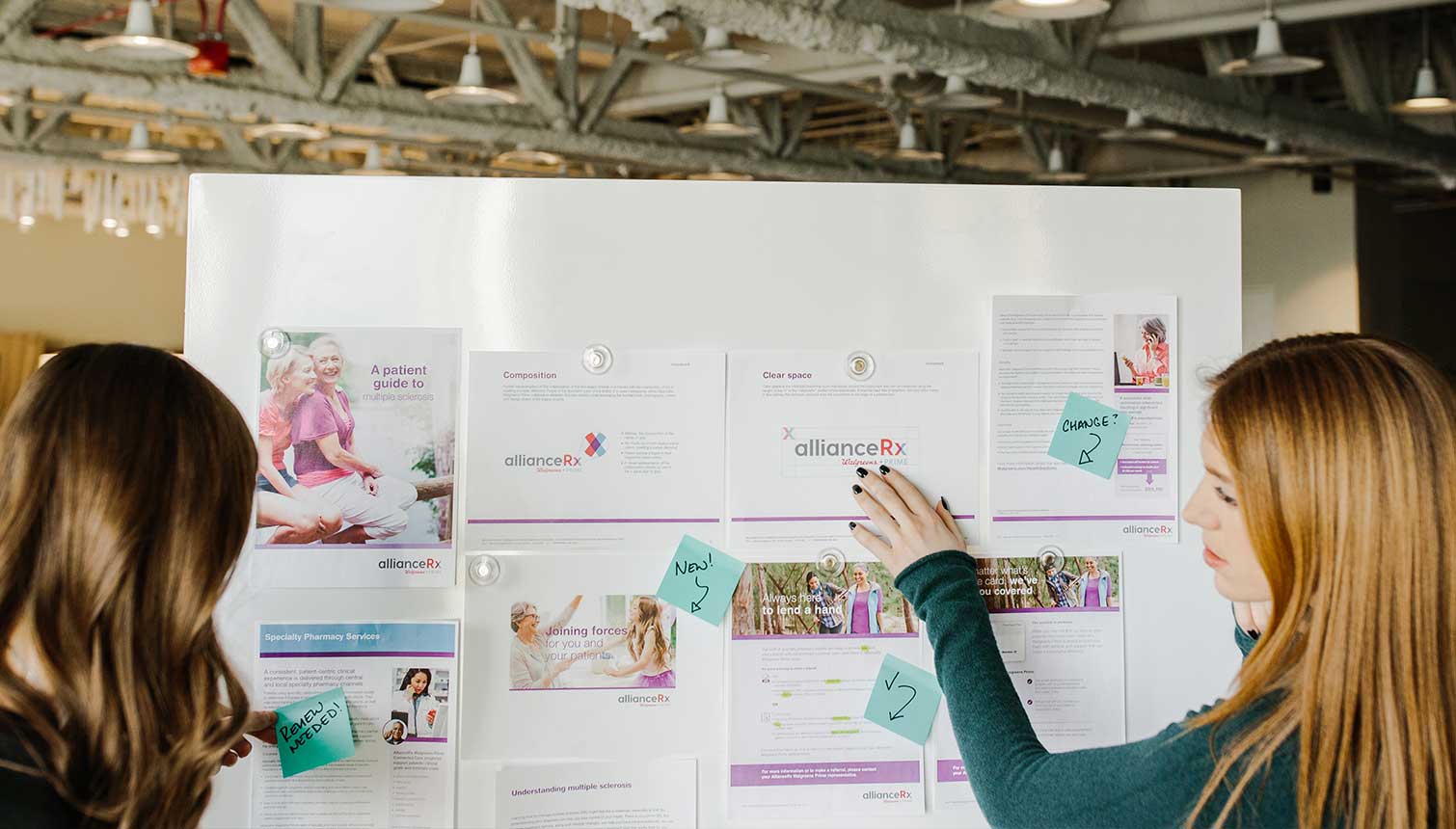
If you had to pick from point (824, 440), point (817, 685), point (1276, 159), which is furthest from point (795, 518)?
point (1276, 159)

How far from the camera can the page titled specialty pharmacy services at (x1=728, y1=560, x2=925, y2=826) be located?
1.85m

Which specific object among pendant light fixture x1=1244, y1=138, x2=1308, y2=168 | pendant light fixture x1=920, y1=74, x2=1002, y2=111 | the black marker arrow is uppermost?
pendant light fixture x1=1244, y1=138, x2=1308, y2=168

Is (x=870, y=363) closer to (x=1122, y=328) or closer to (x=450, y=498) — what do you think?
(x=1122, y=328)

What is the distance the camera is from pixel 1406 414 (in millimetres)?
1371

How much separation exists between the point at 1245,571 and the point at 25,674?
1.27m

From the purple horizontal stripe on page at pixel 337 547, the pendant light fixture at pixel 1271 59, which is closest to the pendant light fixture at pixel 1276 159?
the pendant light fixture at pixel 1271 59

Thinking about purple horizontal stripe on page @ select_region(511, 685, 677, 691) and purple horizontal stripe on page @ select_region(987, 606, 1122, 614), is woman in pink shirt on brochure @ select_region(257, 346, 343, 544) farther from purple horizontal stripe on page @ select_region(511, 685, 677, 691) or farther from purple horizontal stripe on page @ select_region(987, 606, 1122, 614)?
purple horizontal stripe on page @ select_region(987, 606, 1122, 614)

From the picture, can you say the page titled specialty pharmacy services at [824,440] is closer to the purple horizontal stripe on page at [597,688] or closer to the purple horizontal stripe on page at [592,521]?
the purple horizontal stripe on page at [592,521]

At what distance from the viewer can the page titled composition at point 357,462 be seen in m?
1.80

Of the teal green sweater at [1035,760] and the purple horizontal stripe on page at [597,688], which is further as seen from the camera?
the purple horizontal stripe on page at [597,688]

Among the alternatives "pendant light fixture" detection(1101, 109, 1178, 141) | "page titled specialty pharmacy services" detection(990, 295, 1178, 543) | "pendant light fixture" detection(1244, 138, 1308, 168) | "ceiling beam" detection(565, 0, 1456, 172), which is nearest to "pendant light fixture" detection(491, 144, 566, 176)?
"pendant light fixture" detection(1101, 109, 1178, 141)

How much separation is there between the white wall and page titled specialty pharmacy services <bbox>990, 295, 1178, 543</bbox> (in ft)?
33.9

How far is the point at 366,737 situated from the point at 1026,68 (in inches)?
212

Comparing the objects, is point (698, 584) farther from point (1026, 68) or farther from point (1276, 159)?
point (1276, 159)
